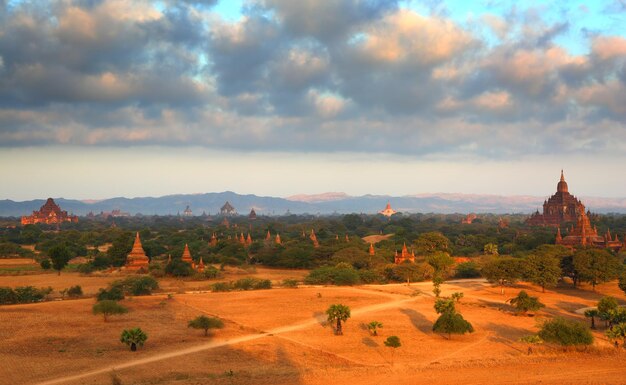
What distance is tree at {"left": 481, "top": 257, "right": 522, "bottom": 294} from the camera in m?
55.2

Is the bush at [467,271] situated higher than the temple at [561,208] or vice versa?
the temple at [561,208]

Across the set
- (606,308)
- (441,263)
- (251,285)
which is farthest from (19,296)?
(441,263)

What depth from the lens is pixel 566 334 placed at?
3297 cm

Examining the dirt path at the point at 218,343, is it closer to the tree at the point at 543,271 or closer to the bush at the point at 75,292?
the tree at the point at 543,271

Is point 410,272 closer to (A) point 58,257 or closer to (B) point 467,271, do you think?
(B) point 467,271

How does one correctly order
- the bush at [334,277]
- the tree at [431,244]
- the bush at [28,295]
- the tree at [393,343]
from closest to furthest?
the tree at [393,343] < the bush at [28,295] < the bush at [334,277] < the tree at [431,244]

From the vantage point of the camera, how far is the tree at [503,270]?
55156mm

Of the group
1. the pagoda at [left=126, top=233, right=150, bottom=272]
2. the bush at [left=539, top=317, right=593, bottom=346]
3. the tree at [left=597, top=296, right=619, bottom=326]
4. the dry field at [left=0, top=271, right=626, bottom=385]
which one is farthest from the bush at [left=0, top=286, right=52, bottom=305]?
the tree at [left=597, top=296, right=619, bottom=326]

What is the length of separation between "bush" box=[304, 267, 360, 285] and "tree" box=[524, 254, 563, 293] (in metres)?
17.1

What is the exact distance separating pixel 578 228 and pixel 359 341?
63.5 m

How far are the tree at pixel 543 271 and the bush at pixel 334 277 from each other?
17.1 m

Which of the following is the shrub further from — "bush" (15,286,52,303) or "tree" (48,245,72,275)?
"tree" (48,245,72,275)

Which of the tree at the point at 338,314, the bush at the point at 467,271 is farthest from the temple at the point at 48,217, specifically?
the tree at the point at 338,314

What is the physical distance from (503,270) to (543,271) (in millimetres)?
3590
